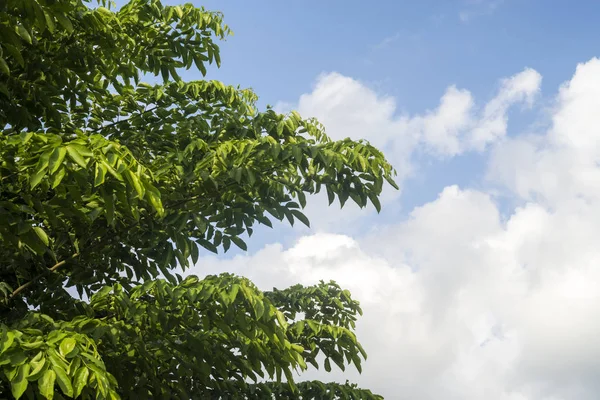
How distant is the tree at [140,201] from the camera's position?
4.03 m

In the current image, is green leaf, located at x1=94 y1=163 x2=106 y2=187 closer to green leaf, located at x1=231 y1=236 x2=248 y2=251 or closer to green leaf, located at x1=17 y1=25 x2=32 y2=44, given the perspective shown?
green leaf, located at x1=17 y1=25 x2=32 y2=44

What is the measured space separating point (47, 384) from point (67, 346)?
0.25 metres

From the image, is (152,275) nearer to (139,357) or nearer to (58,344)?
(139,357)

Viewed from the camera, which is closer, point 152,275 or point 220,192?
point 220,192

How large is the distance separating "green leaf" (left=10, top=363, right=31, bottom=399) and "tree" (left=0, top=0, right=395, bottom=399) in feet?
0.04

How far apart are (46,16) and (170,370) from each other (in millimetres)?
3380

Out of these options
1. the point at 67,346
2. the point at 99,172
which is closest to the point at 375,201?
the point at 99,172

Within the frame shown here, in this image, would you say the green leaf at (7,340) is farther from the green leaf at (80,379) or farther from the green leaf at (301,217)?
the green leaf at (301,217)

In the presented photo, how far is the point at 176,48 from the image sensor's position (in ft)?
24.2

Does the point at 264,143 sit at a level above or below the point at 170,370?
above

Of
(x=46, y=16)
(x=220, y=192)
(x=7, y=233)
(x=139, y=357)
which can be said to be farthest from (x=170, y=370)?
(x=46, y=16)

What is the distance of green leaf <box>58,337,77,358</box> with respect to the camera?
3.67 m

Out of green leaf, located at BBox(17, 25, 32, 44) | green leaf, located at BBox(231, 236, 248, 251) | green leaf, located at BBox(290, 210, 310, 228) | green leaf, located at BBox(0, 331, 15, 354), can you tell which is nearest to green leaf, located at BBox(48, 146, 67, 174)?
green leaf, located at BBox(0, 331, 15, 354)

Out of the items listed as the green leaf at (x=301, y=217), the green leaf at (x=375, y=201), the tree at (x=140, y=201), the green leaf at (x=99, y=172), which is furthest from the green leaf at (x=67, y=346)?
the green leaf at (x=375, y=201)
